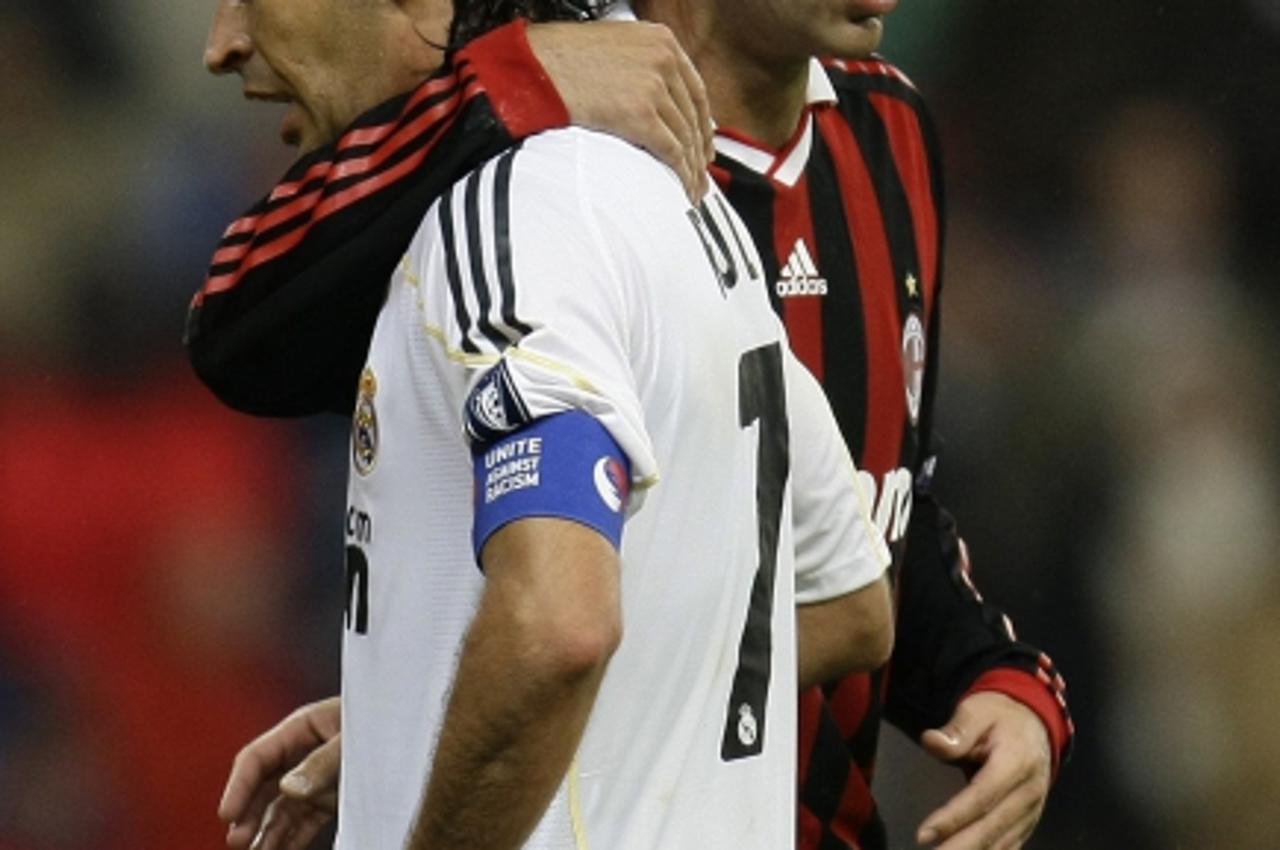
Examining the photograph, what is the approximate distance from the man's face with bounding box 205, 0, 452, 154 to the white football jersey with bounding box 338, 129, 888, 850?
1.42ft

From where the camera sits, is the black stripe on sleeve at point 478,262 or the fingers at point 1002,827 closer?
the black stripe on sleeve at point 478,262

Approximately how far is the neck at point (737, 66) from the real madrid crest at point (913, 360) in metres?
0.30

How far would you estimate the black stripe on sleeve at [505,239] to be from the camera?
1969 mm

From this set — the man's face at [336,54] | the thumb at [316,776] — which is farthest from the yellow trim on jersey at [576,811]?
the man's face at [336,54]

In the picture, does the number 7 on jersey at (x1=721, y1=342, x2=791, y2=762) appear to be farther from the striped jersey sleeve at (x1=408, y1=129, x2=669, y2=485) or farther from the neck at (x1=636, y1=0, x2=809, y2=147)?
the neck at (x1=636, y1=0, x2=809, y2=147)

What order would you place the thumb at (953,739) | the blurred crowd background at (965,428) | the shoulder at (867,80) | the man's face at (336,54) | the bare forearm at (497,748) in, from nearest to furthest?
the bare forearm at (497,748)
the man's face at (336,54)
the thumb at (953,739)
the shoulder at (867,80)
the blurred crowd background at (965,428)

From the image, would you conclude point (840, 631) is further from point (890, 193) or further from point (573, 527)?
point (890, 193)

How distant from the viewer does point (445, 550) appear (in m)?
2.07

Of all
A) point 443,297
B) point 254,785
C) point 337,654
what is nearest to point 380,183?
point 443,297

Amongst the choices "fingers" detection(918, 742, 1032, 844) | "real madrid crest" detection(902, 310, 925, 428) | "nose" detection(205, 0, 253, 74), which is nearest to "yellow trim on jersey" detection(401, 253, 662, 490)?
"nose" detection(205, 0, 253, 74)

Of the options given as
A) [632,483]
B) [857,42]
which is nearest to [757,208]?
[857,42]

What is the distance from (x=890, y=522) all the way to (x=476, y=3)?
856 millimetres

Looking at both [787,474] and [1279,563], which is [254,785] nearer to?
[787,474]

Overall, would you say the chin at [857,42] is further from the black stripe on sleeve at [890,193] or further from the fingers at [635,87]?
the fingers at [635,87]
